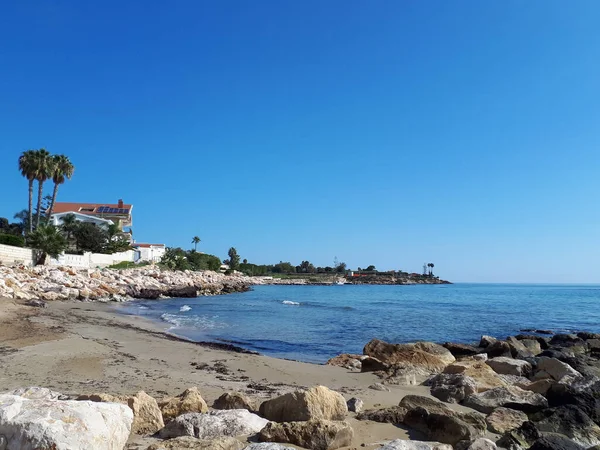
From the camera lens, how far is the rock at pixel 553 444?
4.97 metres

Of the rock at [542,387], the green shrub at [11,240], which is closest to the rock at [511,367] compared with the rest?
the rock at [542,387]

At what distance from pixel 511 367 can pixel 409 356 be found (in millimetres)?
2467

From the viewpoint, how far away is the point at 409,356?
12070mm

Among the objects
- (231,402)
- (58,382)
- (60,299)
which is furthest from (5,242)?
(231,402)

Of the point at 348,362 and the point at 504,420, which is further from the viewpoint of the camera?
the point at 348,362

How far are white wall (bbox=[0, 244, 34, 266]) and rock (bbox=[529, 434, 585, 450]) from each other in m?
40.2

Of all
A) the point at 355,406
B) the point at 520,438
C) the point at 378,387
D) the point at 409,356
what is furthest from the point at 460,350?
the point at 520,438

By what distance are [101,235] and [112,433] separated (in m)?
69.6

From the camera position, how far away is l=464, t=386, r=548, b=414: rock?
739 centimetres

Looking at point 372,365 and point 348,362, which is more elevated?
point 372,365

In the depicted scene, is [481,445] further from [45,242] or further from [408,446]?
[45,242]

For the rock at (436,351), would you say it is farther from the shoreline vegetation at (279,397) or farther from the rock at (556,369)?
the rock at (556,369)

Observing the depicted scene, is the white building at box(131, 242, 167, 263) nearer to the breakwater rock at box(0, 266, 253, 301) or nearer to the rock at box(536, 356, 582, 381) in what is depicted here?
the breakwater rock at box(0, 266, 253, 301)

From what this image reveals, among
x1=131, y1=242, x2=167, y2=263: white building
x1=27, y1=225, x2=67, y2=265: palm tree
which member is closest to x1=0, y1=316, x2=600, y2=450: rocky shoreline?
x1=27, y1=225, x2=67, y2=265: palm tree
